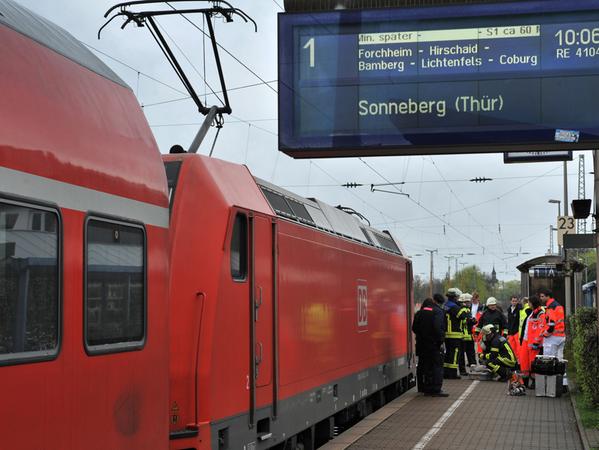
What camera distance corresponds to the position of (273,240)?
8750 millimetres

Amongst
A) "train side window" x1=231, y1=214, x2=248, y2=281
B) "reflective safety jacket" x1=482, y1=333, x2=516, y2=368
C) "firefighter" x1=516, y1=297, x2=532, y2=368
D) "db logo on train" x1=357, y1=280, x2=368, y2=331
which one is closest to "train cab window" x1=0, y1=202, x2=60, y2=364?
A: "train side window" x1=231, y1=214, x2=248, y2=281

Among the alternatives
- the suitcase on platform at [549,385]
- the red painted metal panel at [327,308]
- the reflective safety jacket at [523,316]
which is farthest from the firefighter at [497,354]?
the red painted metal panel at [327,308]

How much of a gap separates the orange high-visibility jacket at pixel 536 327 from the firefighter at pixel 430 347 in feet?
5.99

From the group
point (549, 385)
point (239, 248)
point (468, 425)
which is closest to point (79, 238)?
point (239, 248)

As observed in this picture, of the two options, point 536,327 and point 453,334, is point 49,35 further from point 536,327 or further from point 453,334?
point 453,334

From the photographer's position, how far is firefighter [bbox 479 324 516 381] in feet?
63.6

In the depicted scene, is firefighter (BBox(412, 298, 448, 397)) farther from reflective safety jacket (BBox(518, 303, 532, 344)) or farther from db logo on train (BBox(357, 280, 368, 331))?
db logo on train (BBox(357, 280, 368, 331))

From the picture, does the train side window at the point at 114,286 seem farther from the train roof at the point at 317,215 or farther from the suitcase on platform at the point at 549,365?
the suitcase on platform at the point at 549,365

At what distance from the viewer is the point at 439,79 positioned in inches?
410

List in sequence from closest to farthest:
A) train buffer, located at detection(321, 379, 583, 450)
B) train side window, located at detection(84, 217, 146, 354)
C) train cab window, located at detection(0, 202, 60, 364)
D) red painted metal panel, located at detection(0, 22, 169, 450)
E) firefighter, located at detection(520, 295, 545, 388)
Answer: train cab window, located at detection(0, 202, 60, 364), red painted metal panel, located at detection(0, 22, 169, 450), train side window, located at detection(84, 217, 146, 354), train buffer, located at detection(321, 379, 583, 450), firefighter, located at detection(520, 295, 545, 388)

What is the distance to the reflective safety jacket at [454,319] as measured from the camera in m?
A: 19.6

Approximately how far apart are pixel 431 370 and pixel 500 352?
3385mm

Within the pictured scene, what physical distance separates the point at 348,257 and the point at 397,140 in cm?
261

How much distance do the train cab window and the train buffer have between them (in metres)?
7.16
